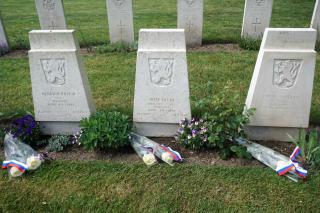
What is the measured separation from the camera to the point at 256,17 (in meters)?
7.45

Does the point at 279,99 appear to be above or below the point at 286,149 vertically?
above

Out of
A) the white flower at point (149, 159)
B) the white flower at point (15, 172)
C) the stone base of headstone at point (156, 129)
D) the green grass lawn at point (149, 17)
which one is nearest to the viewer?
the white flower at point (15, 172)

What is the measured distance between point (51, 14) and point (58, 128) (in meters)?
4.89

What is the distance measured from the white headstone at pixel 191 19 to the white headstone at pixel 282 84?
4.41m

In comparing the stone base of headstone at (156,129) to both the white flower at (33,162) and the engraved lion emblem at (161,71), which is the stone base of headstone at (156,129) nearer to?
the engraved lion emblem at (161,71)

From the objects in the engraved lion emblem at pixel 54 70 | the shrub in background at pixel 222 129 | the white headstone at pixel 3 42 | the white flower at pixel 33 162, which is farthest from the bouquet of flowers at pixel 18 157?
the white headstone at pixel 3 42

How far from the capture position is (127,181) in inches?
124

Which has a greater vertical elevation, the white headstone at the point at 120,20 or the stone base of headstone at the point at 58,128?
the white headstone at the point at 120,20

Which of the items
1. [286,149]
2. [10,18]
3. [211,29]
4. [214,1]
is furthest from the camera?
[214,1]

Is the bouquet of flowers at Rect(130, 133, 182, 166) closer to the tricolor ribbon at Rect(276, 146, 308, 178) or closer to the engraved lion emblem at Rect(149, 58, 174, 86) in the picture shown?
the engraved lion emblem at Rect(149, 58, 174, 86)

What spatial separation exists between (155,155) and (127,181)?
507 mm

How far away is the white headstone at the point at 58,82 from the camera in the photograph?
11.0 ft

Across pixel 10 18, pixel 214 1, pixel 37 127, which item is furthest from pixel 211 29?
pixel 10 18

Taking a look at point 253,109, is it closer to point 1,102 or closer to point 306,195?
point 306,195
